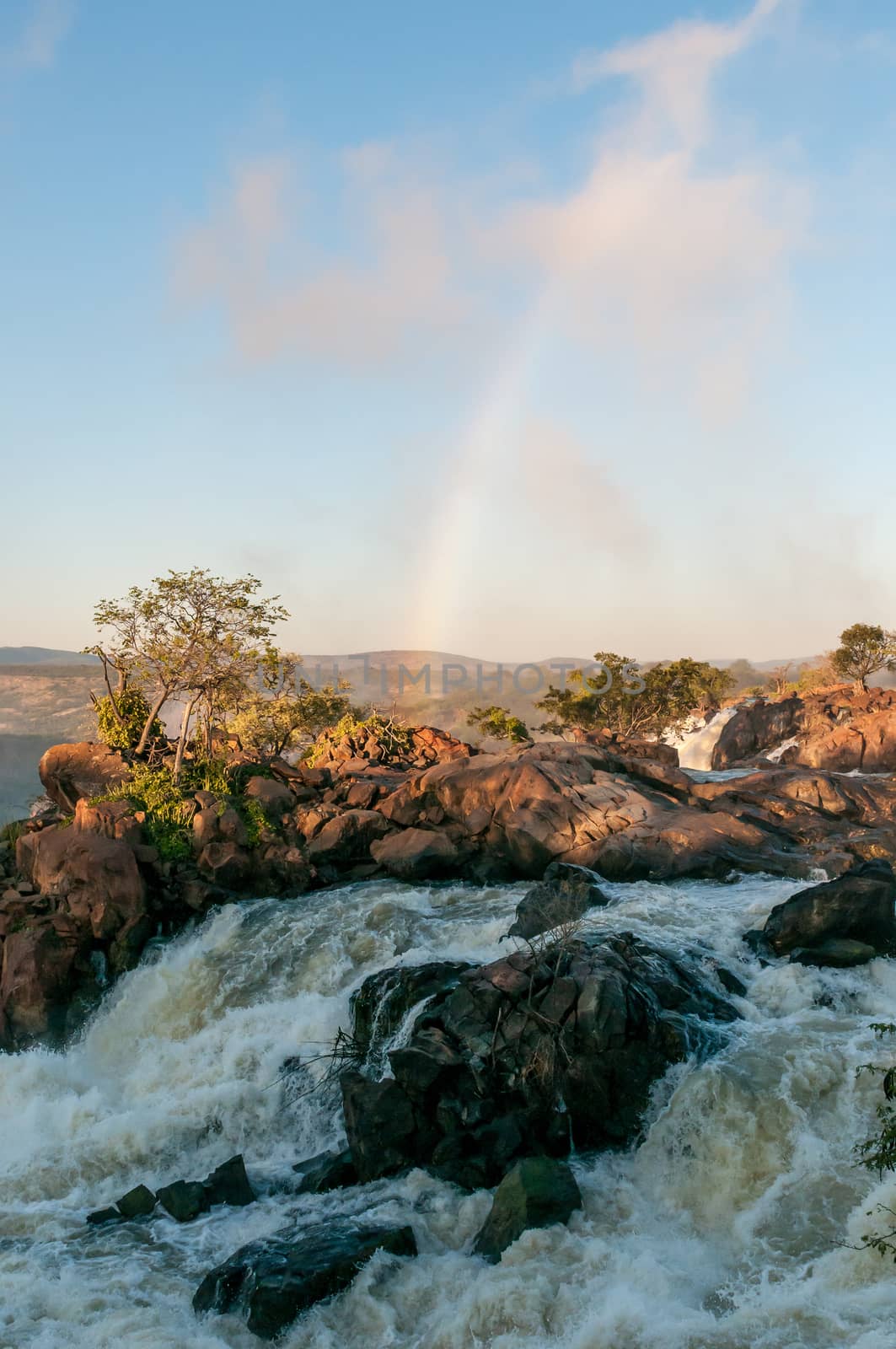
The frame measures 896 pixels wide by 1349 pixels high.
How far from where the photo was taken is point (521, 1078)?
16.0m

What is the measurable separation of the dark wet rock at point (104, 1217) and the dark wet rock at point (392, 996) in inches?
204

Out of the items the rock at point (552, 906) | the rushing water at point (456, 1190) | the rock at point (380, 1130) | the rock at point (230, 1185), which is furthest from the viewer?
the rock at point (552, 906)

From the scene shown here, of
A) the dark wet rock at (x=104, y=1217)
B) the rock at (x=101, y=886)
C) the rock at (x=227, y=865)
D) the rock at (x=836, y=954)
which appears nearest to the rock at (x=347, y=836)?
the rock at (x=227, y=865)

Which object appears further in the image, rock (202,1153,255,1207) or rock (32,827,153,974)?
rock (32,827,153,974)

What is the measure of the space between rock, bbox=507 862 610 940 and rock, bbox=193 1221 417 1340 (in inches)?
287

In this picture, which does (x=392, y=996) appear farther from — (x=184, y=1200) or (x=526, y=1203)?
(x=526, y=1203)

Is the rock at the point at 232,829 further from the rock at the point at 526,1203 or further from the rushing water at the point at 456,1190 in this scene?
the rock at the point at 526,1203

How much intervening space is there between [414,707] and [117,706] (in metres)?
117

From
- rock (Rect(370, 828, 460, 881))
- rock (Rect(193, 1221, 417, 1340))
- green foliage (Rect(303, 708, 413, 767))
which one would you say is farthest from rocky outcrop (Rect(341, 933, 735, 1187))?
green foliage (Rect(303, 708, 413, 767))

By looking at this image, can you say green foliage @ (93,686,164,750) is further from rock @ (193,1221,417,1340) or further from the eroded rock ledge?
rock @ (193,1221,417,1340)

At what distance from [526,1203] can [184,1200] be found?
630cm

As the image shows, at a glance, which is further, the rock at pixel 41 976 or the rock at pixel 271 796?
the rock at pixel 271 796

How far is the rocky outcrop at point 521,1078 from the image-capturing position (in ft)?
51.5

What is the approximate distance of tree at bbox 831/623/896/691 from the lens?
6831cm
